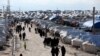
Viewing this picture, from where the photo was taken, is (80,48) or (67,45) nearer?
(80,48)

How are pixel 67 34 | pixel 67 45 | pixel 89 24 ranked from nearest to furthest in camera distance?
pixel 67 45, pixel 67 34, pixel 89 24

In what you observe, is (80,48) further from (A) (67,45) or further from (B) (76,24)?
(B) (76,24)

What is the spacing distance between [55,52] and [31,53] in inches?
280

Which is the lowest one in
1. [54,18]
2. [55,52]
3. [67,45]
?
[54,18]

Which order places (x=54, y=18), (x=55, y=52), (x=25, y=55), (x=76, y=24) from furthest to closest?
(x=54, y=18), (x=76, y=24), (x=25, y=55), (x=55, y=52)

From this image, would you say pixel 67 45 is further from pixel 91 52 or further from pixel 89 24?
pixel 89 24

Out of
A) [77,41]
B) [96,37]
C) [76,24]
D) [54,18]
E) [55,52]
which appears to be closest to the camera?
[55,52]

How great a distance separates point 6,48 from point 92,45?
11160 mm

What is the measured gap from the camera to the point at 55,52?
2748 cm

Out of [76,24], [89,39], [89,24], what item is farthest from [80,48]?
[76,24]

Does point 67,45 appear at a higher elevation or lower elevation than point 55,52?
lower

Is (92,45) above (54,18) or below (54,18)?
above

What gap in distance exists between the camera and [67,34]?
1758 inches

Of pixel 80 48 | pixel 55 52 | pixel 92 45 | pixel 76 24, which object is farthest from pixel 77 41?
pixel 76 24
